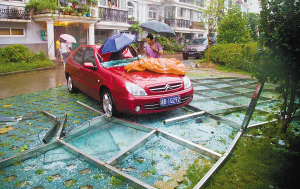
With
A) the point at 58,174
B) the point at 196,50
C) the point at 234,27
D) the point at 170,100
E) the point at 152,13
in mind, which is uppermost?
the point at 152,13

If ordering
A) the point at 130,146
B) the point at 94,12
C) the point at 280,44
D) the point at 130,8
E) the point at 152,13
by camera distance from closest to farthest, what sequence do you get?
1. the point at 280,44
2. the point at 130,146
3. the point at 94,12
4. the point at 130,8
5. the point at 152,13

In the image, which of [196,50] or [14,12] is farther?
[196,50]

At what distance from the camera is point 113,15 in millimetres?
24094

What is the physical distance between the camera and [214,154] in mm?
3670

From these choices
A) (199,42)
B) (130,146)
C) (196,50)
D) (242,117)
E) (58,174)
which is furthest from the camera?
(199,42)

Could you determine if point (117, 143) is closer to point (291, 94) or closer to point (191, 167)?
point (191, 167)

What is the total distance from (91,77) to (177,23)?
29.5 meters

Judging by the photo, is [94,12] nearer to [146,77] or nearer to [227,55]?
[227,55]

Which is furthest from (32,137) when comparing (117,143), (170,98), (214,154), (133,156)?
(214,154)

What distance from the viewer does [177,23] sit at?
3378 centimetres

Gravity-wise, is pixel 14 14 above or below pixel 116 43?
above

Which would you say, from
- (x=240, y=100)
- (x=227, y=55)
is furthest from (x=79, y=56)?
(x=227, y=55)

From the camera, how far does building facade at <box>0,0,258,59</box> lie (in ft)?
58.6

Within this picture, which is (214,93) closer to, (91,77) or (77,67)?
(91,77)
